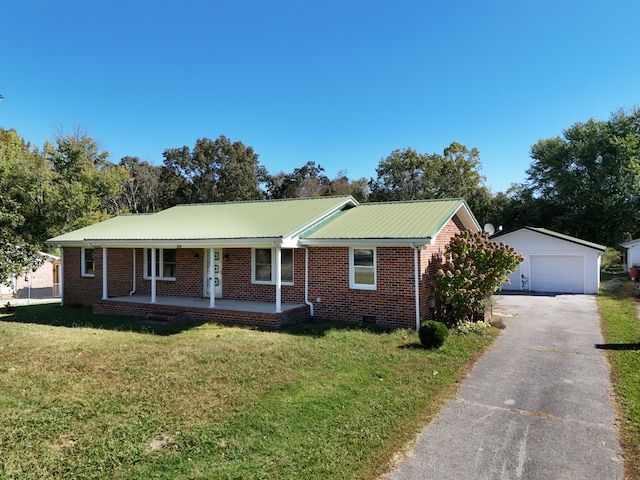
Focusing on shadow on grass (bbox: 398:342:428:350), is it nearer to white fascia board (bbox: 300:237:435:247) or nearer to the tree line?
white fascia board (bbox: 300:237:435:247)

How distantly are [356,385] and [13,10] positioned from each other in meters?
Answer: 14.9

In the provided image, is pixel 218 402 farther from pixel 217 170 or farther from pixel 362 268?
pixel 217 170

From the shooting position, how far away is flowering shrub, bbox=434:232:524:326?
37.3ft

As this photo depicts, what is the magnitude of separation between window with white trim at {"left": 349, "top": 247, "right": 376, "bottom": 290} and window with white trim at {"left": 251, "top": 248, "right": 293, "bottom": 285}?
224 cm

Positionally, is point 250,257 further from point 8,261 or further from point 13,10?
point 13,10

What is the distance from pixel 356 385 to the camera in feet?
21.9

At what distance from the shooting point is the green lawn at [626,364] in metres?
4.81

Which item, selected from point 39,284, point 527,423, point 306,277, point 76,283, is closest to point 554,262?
point 306,277

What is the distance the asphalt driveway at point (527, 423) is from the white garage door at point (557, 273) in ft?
41.5

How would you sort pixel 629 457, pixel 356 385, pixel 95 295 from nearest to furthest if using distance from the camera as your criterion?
pixel 629 457
pixel 356 385
pixel 95 295

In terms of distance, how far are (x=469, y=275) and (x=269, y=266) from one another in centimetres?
635

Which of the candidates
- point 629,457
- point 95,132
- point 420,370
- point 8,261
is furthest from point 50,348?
point 95,132

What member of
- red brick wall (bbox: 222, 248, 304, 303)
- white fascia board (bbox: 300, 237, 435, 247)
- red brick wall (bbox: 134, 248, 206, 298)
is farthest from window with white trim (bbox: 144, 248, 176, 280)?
white fascia board (bbox: 300, 237, 435, 247)

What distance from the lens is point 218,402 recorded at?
5.87 metres
